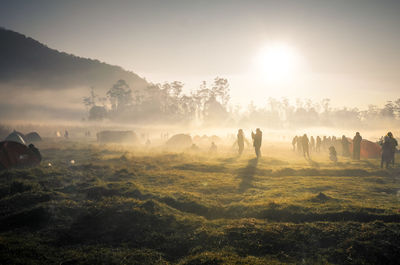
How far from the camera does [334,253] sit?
263 inches

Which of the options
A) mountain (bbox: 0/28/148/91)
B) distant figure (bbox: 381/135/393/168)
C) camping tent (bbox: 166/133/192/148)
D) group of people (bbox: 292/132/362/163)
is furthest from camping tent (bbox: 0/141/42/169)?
mountain (bbox: 0/28/148/91)

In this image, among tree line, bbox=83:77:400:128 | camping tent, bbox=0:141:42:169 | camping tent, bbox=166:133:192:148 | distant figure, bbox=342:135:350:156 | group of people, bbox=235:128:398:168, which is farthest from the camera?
tree line, bbox=83:77:400:128

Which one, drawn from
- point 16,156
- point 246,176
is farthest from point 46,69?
point 246,176

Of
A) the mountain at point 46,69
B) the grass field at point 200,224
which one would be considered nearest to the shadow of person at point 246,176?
the grass field at point 200,224

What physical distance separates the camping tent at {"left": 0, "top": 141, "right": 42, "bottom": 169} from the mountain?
15679cm

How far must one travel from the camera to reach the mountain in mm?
151250

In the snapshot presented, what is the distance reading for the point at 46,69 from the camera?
544 feet

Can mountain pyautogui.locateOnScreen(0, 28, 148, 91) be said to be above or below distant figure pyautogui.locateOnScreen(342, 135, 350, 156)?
above

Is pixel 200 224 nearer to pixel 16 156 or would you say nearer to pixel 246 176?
pixel 246 176

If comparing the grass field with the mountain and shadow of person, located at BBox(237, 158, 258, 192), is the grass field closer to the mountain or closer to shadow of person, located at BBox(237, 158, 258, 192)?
shadow of person, located at BBox(237, 158, 258, 192)

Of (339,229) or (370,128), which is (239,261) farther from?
(370,128)

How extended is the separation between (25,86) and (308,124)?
171 metres

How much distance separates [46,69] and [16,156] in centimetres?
18025

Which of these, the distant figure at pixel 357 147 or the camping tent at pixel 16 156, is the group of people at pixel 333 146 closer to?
the distant figure at pixel 357 147
